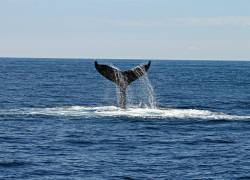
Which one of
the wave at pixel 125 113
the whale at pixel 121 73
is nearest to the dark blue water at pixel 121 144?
the wave at pixel 125 113

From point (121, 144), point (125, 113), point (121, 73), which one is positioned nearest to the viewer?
point (121, 144)

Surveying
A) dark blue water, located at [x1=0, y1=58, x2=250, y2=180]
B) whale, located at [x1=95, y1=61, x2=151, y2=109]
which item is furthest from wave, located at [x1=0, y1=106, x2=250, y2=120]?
whale, located at [x1=95, y1=61, x2=151, y2=109]

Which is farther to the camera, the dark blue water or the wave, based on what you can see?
the wave

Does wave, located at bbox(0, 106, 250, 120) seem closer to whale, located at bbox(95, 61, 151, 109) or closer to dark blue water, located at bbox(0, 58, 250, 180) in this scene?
dark blue water, located at bbox(0, 58, 250, 180)

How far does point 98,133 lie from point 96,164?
26.0ft

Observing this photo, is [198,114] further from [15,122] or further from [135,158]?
[135,158]

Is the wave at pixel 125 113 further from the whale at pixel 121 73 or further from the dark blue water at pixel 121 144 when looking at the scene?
the whale at pixel 121 73

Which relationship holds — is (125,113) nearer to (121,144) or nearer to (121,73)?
(121,73)

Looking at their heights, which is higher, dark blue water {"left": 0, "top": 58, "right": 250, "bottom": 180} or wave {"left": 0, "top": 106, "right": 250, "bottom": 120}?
wave {"left": 0, "top": 106, "right": 250, "bottom": 120}

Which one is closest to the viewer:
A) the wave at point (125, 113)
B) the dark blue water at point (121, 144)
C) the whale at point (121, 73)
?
the dark blue water at point (121, 144)

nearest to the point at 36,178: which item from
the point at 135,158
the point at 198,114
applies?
the point at 135,158

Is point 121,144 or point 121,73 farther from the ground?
point 121,73

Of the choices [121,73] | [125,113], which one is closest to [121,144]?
[121,73]

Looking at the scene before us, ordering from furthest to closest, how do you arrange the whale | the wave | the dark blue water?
1. the wave
2. the whale
3. the dark blue water
